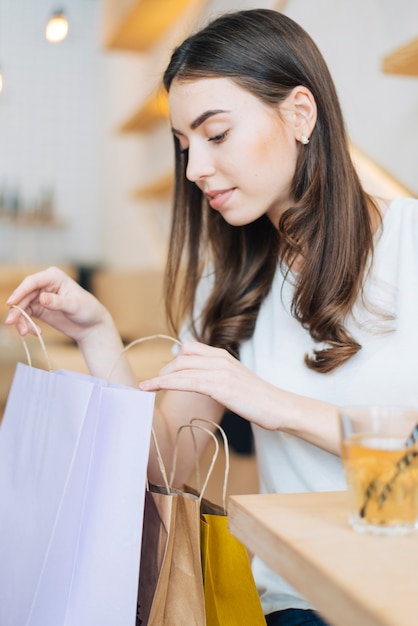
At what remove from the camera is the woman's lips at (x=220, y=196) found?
1129 millimetres

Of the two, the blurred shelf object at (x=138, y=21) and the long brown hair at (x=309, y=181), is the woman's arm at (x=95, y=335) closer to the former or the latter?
the long brown hair at (x=309, y=181)

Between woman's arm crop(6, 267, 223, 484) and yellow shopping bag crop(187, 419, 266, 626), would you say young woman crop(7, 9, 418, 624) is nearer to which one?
woman's arm crop(6, 267, 223, 484)

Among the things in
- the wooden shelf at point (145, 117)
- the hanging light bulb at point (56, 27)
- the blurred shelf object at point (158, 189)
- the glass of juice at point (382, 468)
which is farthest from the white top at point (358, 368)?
the wooden shelf at point (145, 117)

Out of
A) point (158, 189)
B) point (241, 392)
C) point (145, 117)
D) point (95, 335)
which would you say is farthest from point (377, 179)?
point (145, 117)

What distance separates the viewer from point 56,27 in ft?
6.80

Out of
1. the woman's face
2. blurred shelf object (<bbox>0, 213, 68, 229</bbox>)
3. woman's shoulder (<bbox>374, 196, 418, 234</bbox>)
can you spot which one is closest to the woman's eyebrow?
the woman's face

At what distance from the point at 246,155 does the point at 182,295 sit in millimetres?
399

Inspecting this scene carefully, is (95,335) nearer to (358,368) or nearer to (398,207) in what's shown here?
(358,368)

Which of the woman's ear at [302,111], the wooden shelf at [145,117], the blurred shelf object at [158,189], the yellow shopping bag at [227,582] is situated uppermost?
the wooden shelf at [145,117]

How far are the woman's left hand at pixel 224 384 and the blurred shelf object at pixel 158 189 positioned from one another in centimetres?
287

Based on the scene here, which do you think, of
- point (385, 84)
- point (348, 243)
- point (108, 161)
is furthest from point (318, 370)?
point (108, 161)

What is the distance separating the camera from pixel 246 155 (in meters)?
1.08

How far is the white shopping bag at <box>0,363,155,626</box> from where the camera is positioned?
775mm

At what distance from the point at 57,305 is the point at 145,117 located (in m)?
3.29
